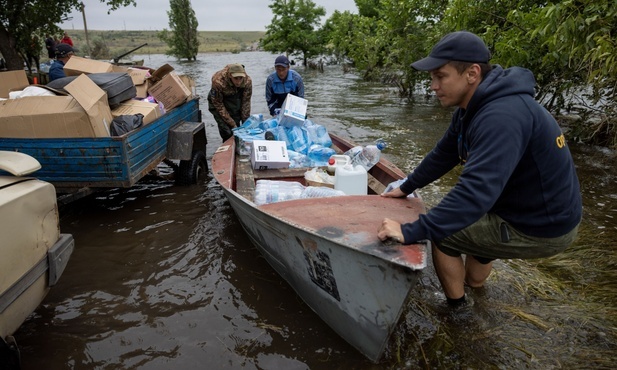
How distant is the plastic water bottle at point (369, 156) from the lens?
14.9ft

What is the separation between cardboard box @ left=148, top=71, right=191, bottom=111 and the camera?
6.15 m

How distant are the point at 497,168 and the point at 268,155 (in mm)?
3045

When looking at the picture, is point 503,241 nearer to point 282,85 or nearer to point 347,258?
point 347,258

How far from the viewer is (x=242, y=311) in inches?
134

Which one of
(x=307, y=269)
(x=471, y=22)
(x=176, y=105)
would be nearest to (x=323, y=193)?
(x=307, y=269)

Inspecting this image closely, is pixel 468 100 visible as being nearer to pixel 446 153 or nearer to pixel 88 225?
pixel 446 153

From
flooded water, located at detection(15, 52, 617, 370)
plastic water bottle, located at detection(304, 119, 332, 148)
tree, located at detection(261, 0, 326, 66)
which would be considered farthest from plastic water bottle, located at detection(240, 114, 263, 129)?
tree, located at detection(261, 0, 326, 66)

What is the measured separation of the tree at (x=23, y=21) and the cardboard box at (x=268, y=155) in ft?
37.1

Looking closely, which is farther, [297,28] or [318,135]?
[297,28]

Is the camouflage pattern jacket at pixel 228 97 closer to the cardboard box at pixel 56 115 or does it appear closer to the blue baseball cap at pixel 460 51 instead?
the cardboard box at pixel 56 115

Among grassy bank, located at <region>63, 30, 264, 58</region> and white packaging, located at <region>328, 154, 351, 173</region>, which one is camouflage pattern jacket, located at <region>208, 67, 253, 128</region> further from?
grassy bank, located at <region>63, 30, 264, 58</region>

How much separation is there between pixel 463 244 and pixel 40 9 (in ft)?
51.4

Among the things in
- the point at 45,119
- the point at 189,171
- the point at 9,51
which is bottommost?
the point at 189,171

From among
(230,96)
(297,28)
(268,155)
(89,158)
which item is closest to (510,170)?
(268,155)
